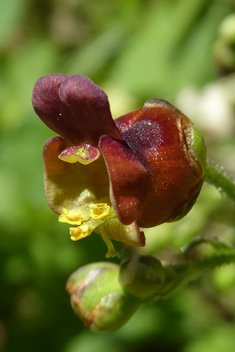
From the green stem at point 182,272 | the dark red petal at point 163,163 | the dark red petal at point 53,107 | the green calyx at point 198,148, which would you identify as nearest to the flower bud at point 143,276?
the green stem at point 182,272

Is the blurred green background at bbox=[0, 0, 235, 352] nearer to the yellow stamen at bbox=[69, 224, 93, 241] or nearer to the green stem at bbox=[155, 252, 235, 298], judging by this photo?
the green stem at bbox=[155, 252, 235, 298]

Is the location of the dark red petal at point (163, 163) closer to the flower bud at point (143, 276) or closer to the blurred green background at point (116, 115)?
the flower bud at point (143, 276)

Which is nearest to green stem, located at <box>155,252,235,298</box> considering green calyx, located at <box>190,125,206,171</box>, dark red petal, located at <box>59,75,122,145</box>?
green calyx, located at <box>190,125,206,171</box>

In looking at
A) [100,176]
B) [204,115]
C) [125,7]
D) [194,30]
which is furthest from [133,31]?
[100,176]

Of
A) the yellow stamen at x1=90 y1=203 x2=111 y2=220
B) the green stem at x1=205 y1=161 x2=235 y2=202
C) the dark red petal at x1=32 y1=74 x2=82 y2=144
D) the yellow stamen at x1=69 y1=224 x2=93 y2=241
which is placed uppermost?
the dark red petal at x1=32 y1=74 x2=82 y2=144

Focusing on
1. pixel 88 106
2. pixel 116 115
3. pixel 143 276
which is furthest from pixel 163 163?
pixel 116 115

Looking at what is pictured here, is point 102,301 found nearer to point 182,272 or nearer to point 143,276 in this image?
point 143,276
